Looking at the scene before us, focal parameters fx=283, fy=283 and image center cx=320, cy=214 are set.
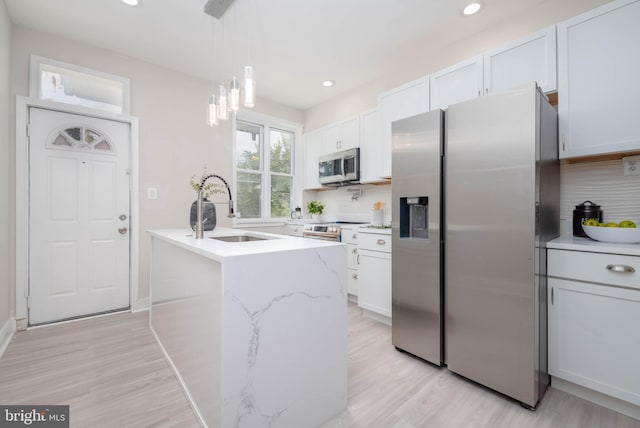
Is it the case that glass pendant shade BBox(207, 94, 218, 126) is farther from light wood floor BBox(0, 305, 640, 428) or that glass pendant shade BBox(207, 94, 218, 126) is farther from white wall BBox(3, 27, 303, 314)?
light wood floor BBox(0, 305, 640, 428)

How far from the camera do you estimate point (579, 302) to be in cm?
163

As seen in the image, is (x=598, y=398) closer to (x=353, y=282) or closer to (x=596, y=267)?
(x=596, y=267)

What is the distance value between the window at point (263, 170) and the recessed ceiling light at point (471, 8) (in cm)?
287

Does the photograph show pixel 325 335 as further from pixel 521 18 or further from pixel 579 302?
pixel 521 18

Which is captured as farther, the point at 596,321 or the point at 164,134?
the point at 164,134

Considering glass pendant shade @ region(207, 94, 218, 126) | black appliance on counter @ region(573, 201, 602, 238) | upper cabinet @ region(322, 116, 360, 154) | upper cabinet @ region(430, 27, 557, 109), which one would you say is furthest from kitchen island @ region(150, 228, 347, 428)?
upper cabinet @ region(322, 116, 360, 154)

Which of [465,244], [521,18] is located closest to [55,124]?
[465,244]

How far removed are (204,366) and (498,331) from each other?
5.46ft

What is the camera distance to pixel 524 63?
210cm

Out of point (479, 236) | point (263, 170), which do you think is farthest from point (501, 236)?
point (263, 170)

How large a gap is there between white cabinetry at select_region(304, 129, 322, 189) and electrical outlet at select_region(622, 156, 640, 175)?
318cm

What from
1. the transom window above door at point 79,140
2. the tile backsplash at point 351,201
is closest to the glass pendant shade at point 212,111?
the transom window above door at point 79,140

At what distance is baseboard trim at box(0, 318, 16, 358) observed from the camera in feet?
7.33

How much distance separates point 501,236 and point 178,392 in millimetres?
2178
